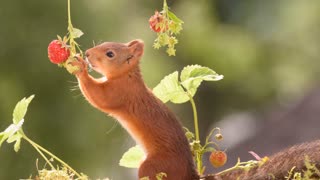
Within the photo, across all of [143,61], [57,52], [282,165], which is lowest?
[282,165]

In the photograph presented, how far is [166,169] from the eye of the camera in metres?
1.41

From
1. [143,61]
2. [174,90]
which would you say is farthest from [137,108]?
[143,61]

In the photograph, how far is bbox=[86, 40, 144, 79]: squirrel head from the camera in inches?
59.1

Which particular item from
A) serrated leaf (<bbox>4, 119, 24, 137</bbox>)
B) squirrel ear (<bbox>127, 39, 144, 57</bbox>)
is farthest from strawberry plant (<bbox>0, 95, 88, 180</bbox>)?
squirrel ear (<bbox>127, 39, 144, 57</bbox>)

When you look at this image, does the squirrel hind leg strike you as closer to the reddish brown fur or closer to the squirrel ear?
the reddish brown fur

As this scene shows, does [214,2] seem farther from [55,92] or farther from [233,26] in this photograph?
[55,92]

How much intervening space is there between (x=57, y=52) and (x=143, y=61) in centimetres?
483

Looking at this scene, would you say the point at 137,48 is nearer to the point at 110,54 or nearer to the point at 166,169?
the point at 110,54

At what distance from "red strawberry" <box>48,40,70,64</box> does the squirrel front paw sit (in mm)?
43

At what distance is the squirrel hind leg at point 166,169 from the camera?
141 cm

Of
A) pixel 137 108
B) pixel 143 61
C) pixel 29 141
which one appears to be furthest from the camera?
pixel 143 61

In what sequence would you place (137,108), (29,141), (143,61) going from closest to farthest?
1. (29,141)
2. (137,108)
3. (143,61)

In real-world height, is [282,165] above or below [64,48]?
below

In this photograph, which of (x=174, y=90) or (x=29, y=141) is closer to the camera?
(x=29, y=141)
